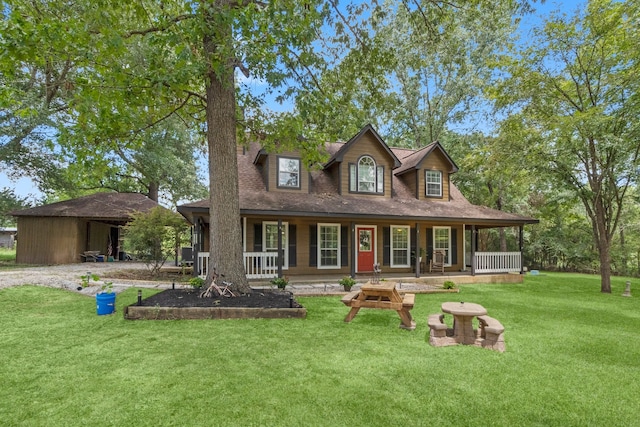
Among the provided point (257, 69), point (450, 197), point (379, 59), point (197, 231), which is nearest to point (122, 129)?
point (197, 231)

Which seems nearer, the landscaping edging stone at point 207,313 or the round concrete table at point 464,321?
the round concrete table at point 464,321

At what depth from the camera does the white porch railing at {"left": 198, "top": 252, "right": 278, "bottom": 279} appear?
10.4 metres

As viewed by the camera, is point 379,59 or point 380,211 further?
point 380,211

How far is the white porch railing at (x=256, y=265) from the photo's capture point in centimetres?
1036

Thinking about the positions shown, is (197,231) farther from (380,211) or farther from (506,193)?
(506,193)

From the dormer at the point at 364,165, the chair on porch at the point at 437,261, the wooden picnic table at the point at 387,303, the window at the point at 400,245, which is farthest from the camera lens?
the window at the point at 400,245

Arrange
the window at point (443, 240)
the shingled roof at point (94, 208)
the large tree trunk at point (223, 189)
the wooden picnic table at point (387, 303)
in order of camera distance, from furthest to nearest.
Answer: the shingled roof at point (94, 208) < the window at point (443, 240) < the large tree trunk at point (223, 189) < the wooden picnic table at point (387, 303)

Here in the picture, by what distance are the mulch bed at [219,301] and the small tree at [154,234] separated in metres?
→ 4.84

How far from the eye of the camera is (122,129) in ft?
27.7

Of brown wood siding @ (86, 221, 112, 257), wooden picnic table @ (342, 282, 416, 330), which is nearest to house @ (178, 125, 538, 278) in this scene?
wooden picnic table @ (342, 282, 416, 330)

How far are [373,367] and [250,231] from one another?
27.8 ft

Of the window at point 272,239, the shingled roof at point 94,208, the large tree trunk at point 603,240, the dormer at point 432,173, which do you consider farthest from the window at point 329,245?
the shingled roof at point 94,208

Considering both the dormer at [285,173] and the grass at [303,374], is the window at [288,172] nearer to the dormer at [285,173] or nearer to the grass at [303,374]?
the dormer at [285,173]

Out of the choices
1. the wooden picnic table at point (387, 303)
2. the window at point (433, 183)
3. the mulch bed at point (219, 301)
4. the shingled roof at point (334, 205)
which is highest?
the window at point (433, 183)
